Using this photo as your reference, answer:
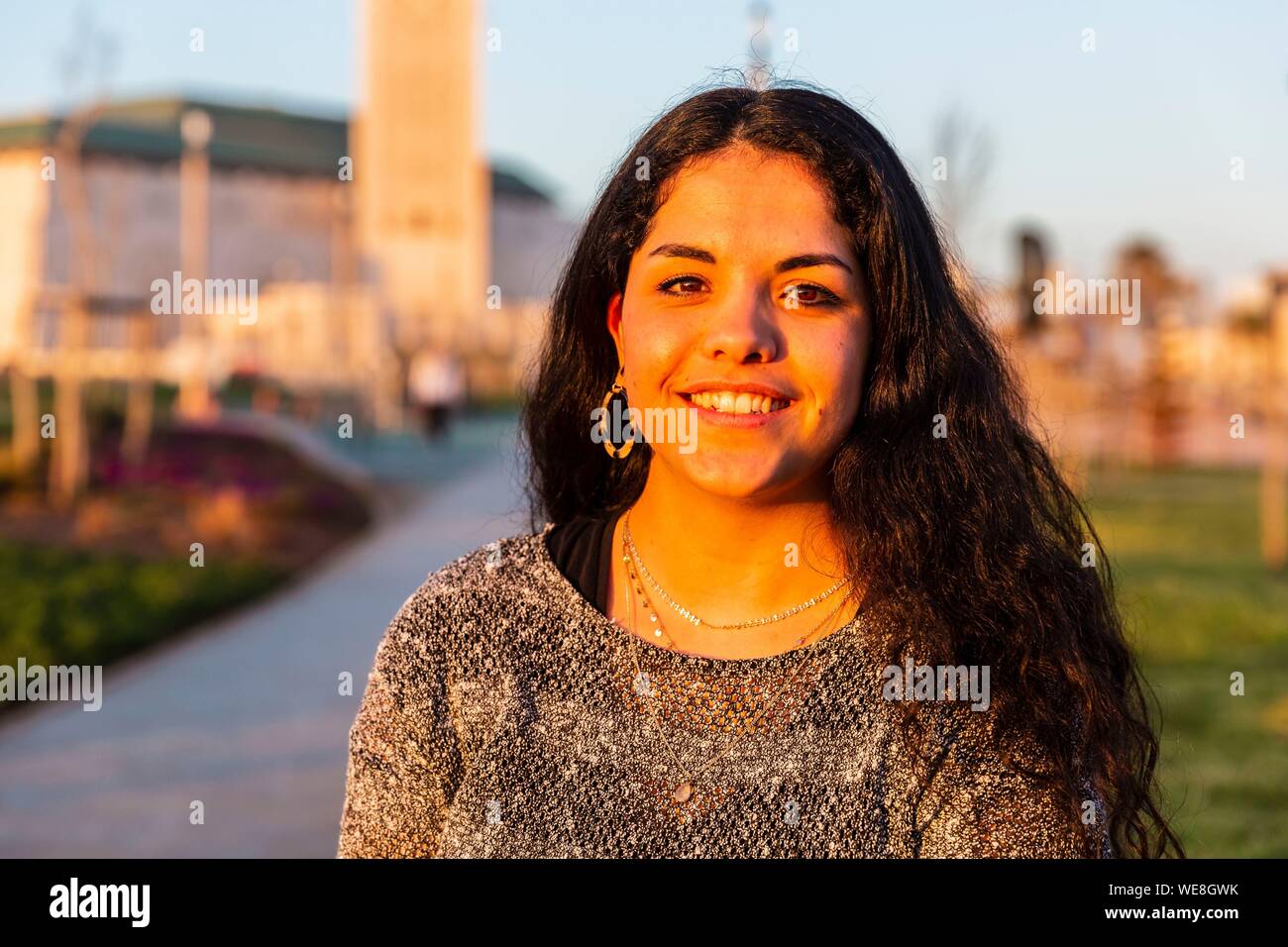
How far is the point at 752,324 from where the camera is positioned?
2.05m

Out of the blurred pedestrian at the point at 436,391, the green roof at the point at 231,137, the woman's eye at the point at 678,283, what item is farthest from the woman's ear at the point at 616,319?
the green roof at the point at 231,137

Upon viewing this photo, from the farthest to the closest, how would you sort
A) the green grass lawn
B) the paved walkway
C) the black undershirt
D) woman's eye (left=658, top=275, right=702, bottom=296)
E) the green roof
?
1. the green roof
2. the green grass lawn
3. the paved walkway
4. the black undershirt
5. woman's eye (left=658, top=275, right=702, bottom=296)

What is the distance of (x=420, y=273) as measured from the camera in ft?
224

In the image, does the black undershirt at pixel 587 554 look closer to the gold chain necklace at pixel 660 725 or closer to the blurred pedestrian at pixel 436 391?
the gold chain necklace at pixel 660 725

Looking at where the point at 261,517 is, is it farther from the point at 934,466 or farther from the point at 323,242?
the point at 323,242

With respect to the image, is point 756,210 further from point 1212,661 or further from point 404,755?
point 1212,661

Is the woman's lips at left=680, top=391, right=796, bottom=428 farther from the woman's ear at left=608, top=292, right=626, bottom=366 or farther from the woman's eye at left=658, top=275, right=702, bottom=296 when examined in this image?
the woman's ear at left=608, top=292, right=626, bottom=366

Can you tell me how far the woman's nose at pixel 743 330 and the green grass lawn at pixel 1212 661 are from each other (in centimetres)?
83

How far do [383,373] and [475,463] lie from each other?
8330 millimetres

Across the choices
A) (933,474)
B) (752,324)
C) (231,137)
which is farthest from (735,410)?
(231,137)

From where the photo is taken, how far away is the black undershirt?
2.28m

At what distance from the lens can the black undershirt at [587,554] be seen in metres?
2.28

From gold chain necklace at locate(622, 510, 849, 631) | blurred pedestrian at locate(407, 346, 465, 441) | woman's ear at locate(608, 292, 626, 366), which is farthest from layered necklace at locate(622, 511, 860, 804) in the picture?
blurred pedestrian at locate(407, 346, 465, 441)

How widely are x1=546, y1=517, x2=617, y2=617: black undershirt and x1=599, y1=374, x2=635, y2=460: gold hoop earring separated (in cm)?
11
